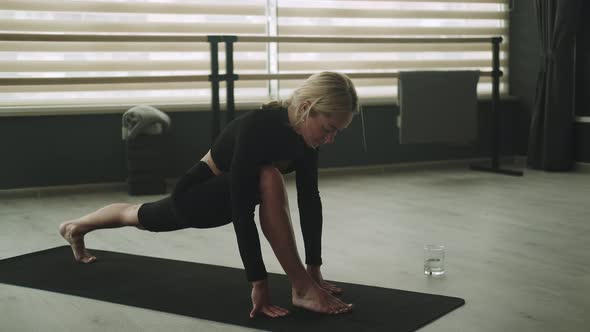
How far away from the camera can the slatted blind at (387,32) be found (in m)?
4.72

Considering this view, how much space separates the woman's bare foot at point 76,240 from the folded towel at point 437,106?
236 centimetres

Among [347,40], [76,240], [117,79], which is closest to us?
[76,240]

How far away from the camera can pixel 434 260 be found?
2.28m

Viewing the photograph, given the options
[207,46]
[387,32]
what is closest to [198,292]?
[207,46]

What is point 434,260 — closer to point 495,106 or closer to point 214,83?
point 214,83

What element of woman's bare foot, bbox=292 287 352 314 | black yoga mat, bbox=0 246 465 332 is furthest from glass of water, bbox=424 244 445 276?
woman's bare foot, bbox=292 287 352 314

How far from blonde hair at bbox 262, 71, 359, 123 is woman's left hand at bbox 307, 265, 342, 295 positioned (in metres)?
0.42

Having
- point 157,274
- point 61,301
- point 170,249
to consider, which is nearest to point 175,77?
point 170,249

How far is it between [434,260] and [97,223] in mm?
1045

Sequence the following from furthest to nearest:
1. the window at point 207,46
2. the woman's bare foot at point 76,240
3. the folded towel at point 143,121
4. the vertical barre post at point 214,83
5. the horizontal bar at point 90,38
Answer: the window at point 207,46, the vertical barre post at point 214,83, the folded towel at point 143,121, the horizontal bar at point 90,38, the woman's bare foot at point 76,240

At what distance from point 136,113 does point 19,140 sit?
2.26 ft

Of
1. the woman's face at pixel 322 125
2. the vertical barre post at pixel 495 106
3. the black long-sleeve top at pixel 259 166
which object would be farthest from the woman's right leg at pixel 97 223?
the vertical barre post at pixel 495 106

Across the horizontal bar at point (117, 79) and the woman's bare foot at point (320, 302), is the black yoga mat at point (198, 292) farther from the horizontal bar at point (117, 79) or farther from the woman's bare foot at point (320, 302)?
the horizontal bar at point (117, 79)

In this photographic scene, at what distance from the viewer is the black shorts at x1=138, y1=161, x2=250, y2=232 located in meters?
2.01
